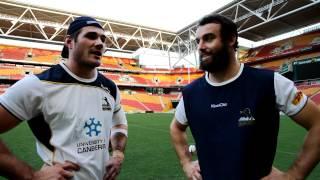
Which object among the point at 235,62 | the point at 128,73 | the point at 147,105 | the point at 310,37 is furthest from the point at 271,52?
the point at 235,62

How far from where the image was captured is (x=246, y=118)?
7.25ft

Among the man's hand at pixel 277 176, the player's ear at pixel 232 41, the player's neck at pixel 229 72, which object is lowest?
the man's hand at pixel 277 176

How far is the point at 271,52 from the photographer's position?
40.1 meters

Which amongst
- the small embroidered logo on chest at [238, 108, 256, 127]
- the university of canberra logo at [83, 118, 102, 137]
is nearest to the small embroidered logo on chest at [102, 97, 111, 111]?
the university of canberra logo at [83, 118, 102, 137]

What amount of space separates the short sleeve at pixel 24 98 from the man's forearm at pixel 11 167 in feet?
0.97

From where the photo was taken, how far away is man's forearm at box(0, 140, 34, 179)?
1.90 m

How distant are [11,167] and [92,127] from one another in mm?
674

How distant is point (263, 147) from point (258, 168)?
6.2 inches

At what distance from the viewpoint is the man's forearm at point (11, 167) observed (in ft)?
6.24

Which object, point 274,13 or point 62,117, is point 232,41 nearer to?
point 62,117

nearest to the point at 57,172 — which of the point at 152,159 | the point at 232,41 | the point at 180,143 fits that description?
the point at 180,143

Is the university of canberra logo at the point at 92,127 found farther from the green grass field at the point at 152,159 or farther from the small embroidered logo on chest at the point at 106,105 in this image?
the green grass field at the point at 152,159

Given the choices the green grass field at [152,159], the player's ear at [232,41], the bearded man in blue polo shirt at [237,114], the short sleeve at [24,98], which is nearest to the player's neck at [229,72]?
the bearded man in blue polo shirt at [237,114]

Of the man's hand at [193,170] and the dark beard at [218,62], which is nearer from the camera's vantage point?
the dark beard at [218,62]
